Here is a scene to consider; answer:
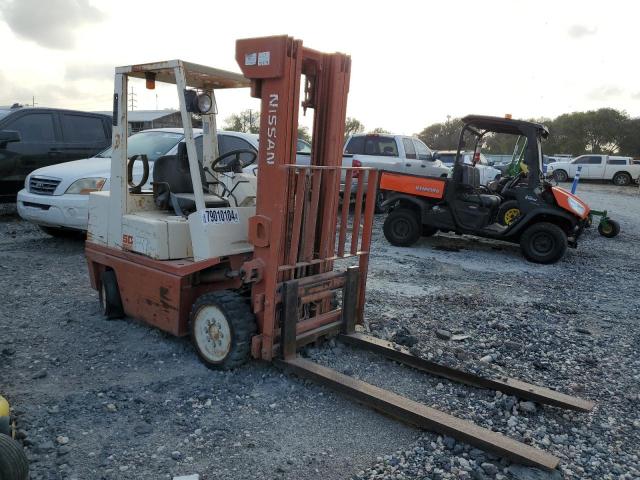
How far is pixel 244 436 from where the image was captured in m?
3.03

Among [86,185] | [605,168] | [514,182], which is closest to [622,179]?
[605,168]

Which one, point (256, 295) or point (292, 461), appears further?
point (256, 295)

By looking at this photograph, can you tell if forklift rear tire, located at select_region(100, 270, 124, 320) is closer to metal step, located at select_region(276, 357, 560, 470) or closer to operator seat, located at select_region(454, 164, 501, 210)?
metal step, located at select_region(276, 357, 560, 470)

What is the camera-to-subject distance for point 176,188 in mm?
4551

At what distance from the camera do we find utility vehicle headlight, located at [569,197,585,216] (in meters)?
8.09

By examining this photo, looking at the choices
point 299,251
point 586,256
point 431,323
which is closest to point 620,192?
point 586,256

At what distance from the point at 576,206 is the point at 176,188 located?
640 centimetres

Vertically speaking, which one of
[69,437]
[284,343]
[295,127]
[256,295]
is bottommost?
[69,437]

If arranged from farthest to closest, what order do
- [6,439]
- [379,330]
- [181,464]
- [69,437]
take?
[379,330] < [69,437] < [181,464] < [6,439]

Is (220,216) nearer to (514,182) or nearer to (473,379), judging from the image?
(473,379)

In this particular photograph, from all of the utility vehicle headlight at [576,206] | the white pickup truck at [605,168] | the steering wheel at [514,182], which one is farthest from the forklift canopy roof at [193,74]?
the white pickup truck at [605,168]

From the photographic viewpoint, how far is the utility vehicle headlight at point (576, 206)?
8.09 m

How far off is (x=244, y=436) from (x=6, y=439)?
1.23m

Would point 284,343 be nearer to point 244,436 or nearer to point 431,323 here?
point 244,436
